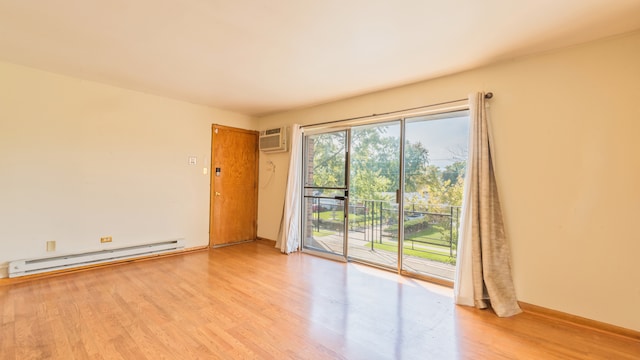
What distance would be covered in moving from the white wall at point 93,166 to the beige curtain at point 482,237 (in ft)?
12.7

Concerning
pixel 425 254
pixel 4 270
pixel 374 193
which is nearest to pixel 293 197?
pixel 374 193

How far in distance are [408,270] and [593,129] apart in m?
2.28

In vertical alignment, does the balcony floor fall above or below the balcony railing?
below

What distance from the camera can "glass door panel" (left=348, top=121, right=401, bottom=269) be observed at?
3781mm

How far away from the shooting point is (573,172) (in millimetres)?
2414

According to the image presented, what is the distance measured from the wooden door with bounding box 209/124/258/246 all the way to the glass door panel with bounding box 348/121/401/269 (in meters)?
2.10

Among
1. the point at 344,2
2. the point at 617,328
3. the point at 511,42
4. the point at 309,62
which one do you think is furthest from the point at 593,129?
the point at 309,62

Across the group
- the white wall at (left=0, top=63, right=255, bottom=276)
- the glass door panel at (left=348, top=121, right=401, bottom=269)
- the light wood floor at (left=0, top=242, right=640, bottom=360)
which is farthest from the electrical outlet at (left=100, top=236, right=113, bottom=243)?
the glass door panel at (left=348, top=121, right=401, bottom=269)

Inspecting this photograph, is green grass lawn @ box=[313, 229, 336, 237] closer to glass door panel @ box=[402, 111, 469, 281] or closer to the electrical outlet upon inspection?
glass door panel @ box=[402, 111, 469, 281]

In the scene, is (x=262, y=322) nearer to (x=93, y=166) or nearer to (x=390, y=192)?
(x=390, y=192)

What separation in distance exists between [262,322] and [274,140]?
10.7ft

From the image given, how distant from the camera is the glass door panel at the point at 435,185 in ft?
10.9

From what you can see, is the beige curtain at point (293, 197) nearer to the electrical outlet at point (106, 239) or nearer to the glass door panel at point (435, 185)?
the glass door panel at point (435, 185)

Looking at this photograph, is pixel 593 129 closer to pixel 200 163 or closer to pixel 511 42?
pixel 511 42
